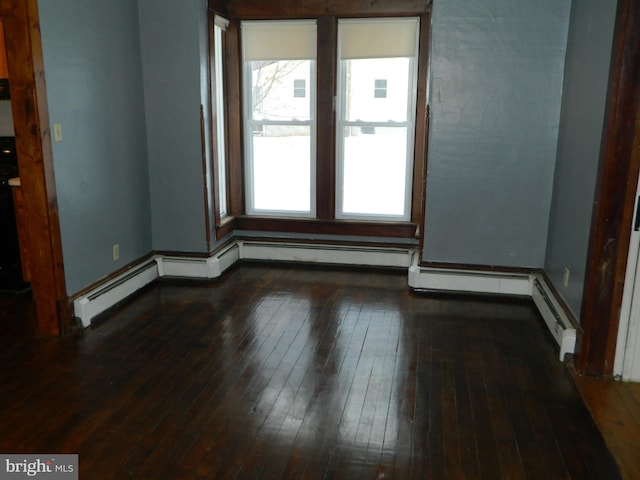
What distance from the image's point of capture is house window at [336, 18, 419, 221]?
494cm

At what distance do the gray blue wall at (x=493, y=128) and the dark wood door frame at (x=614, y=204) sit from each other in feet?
3.83

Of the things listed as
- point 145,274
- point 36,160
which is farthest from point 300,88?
point 36,160

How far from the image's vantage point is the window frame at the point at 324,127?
4.85 metres

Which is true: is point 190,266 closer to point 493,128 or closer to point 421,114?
point 421,114

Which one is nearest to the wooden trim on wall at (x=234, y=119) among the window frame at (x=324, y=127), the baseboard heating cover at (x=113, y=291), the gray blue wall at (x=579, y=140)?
the window frame at (x=324, y=127)

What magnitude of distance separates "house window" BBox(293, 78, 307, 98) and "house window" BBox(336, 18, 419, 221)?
33cm

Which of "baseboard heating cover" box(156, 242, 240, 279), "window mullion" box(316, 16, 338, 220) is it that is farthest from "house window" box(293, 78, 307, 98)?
"baseboard heating cover" box(156, 242, 240, 279)

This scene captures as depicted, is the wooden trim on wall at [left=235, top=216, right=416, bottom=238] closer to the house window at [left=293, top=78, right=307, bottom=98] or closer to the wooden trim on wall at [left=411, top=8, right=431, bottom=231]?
the wooden trim on wall at [left=411, top=8, right=431, bottom=231]

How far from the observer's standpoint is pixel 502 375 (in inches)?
126

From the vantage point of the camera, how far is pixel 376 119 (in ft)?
16.8

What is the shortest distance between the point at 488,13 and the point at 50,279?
11.3 feet

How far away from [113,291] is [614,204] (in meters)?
3.27

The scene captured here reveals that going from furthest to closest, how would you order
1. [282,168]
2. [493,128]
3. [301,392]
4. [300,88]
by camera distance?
[282,168] → [300,88] → [493,128] → [301,392]

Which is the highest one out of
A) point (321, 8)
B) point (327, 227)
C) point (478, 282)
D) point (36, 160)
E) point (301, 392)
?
point (321, 8)
